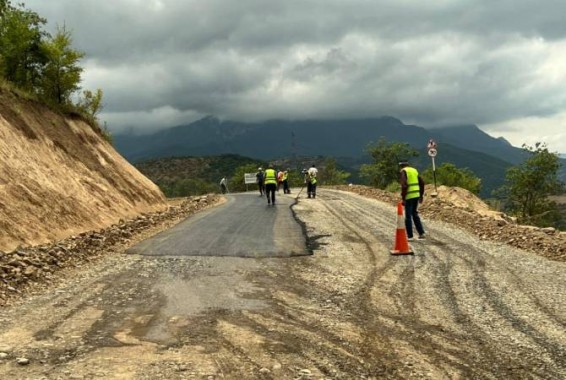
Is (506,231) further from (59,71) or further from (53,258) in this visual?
(59,71)

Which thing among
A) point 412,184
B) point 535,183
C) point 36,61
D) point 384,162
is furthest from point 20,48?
point 384,162

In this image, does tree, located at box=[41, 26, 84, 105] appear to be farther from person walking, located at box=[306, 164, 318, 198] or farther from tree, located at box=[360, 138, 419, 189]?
tree, located at box=[360, 138, 419, 189]

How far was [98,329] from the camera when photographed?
5.07 meters

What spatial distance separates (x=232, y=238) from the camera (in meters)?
11.5

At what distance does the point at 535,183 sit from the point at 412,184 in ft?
148

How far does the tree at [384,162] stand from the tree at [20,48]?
2254 inches

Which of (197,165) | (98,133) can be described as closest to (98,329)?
(98,133)

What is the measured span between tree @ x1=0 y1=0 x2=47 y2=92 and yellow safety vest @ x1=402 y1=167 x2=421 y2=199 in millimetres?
14867

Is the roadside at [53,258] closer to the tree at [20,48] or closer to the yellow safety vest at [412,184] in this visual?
the yellow safety vest at [412,184]

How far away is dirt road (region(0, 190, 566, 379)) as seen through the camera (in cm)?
415

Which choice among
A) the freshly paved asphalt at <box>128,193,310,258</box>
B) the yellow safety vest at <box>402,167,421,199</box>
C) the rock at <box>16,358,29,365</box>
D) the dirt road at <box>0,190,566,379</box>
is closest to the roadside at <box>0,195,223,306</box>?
the dirt road at <box>0,190,566,379</box>

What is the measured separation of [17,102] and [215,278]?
1261cm

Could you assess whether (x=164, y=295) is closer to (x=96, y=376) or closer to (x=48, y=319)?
(x=48, y=319)

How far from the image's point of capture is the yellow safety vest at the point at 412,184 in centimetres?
1133
